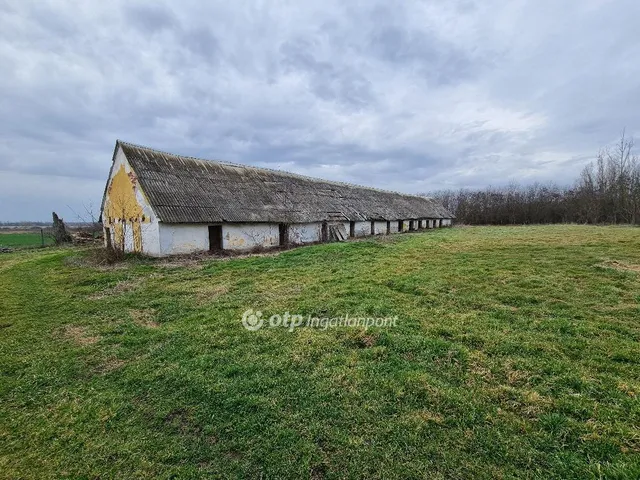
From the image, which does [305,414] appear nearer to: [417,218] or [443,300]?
[443,300]

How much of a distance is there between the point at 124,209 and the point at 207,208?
4.42 meters

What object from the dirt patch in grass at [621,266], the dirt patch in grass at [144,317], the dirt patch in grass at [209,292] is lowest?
the dirt patch in grass at [144,317]

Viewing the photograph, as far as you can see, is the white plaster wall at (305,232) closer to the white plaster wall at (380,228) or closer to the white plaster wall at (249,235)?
the white plaster wall at (249,235)

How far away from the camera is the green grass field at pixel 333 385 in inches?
117

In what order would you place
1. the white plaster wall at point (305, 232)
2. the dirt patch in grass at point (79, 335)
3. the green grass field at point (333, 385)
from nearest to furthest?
the green grass field at point (333, 385)
the dirt patch in grass at point (79, 335)
the white plaster wall at point (305, 232)

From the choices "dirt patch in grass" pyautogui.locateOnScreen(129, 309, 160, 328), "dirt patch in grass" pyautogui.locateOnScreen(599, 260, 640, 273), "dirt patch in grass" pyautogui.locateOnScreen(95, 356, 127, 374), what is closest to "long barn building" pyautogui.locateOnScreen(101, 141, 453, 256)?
"dirt patch in grass" pyautogui.locateOnScreen(129, 309, 160, 328)

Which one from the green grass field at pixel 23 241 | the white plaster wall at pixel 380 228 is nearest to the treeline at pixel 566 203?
the white plaster wall at pixel 380 228

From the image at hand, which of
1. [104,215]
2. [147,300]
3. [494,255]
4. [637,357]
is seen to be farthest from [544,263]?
[104,215]

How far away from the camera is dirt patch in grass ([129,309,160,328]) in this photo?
21.7 feet

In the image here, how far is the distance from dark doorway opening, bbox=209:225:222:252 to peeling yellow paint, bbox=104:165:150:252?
2.89m

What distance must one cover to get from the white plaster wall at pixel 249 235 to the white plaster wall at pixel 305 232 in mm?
1135

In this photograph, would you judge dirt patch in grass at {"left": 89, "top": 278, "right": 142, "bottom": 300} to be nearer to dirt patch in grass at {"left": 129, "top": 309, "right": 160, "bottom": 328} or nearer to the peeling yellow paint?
dirt patch in grass at {"left": 129, "top": 309, "right": 160, "bottom": 328}

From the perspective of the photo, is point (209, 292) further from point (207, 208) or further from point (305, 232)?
point (305, 232)

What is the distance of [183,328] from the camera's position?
20.4 ft
